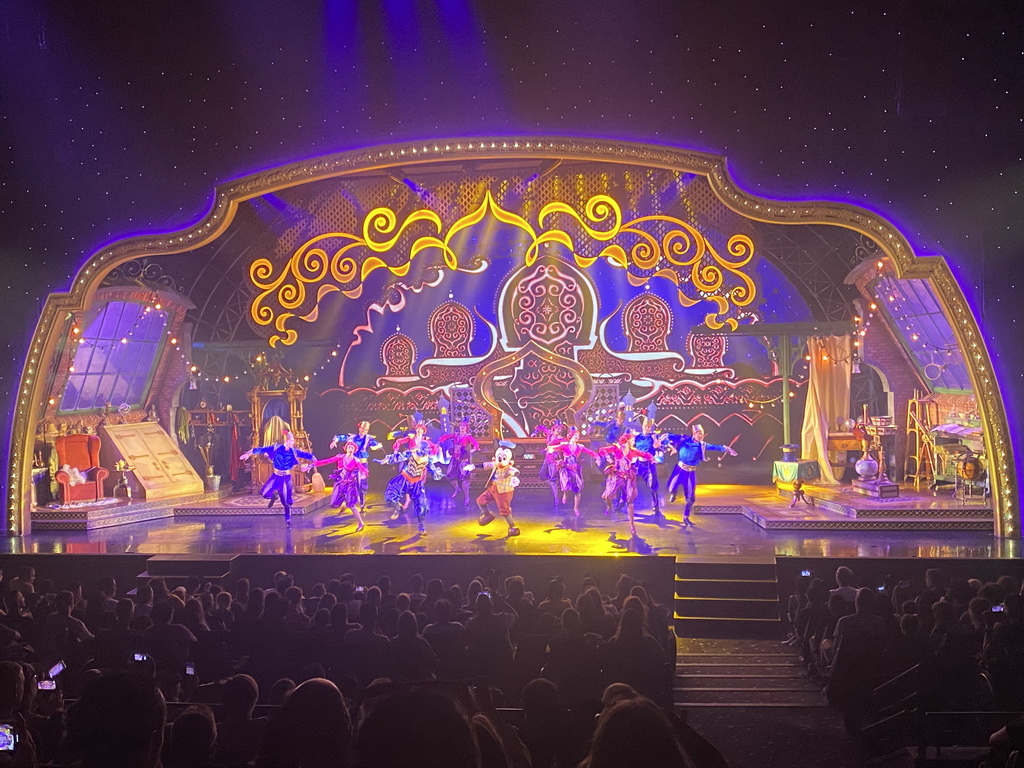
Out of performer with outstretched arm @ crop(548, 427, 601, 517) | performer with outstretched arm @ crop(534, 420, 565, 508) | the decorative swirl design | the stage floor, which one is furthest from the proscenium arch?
performer with outstretched arm @ crop(534, 420, 565, 508)

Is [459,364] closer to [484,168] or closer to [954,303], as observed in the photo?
[484,168]

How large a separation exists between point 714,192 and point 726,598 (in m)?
5.05

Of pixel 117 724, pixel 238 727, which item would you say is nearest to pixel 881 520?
pixel 238 727

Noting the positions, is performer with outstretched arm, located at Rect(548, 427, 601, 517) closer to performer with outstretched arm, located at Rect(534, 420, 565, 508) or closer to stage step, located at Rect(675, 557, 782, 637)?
performer with outstretched arm, located at Rect(534, 420, 565, 508)

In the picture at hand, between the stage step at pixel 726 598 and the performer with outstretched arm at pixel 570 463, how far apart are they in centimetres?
384

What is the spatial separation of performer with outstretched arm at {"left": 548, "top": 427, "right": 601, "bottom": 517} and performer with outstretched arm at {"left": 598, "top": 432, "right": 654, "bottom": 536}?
0.78m

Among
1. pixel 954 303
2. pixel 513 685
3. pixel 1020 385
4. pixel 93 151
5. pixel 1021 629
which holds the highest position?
pixel 93 151

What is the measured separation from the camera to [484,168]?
11797 mm

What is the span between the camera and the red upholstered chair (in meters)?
→ 13.7

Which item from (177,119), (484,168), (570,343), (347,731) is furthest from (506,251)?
(347,731)

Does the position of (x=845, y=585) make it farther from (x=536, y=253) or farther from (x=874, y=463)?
(x=874, y=463)

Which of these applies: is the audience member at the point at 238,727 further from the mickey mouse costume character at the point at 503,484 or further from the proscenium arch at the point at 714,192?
the proscenium arch at the point at 714,192

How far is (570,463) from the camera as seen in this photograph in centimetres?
1336

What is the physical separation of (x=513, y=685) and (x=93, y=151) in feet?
27.8
